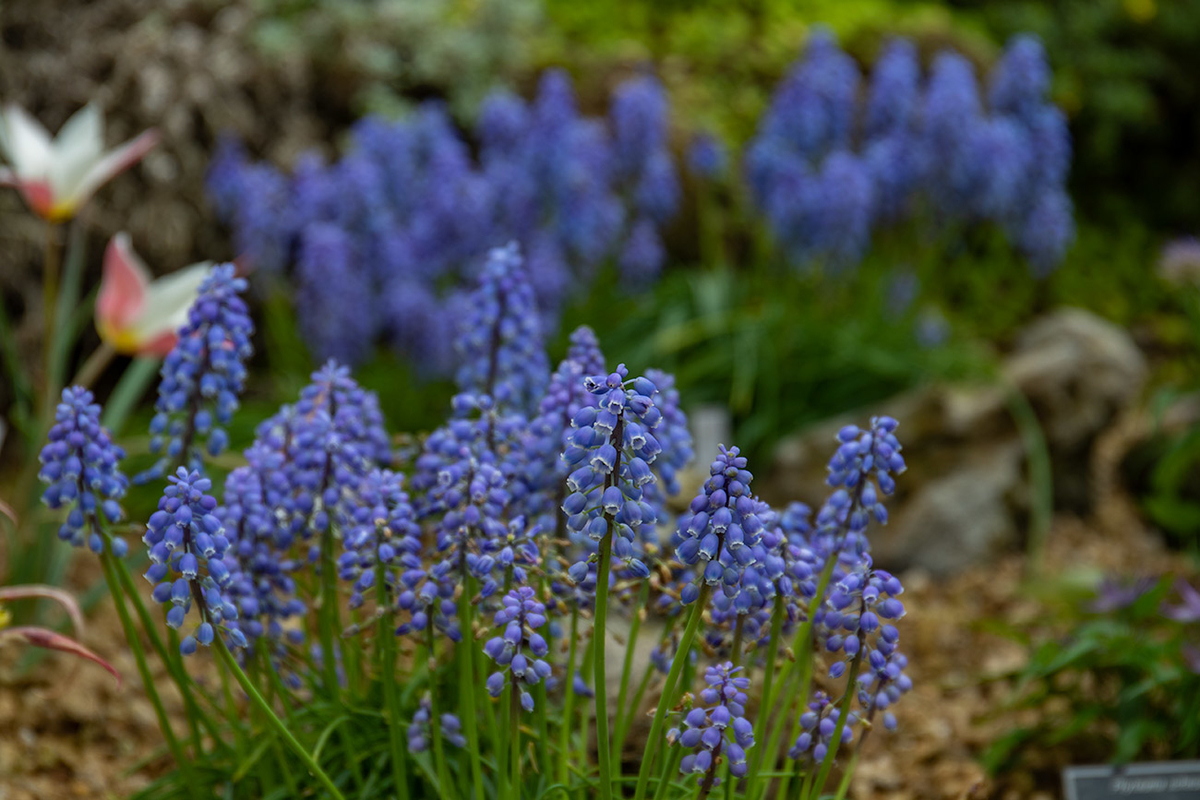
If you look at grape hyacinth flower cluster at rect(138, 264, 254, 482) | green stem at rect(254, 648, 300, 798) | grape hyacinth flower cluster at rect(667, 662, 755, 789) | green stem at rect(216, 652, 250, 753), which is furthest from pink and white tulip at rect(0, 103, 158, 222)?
grape hyacinth flower cluster at rect(667, 662, 755, 789)

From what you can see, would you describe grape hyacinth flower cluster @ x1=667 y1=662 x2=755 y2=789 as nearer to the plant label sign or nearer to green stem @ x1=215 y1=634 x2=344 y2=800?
green stem @ x1=215 y1=634 x2=344 y2=800

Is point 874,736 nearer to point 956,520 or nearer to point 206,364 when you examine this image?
point 956,520

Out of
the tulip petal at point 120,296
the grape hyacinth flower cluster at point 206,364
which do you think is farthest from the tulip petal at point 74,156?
the grape hyacinth flower cluster at point 206,364

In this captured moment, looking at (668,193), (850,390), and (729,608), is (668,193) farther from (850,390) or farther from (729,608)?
(729,608)

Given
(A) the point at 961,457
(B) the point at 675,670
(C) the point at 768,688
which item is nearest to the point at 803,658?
(C) the point at 768,688

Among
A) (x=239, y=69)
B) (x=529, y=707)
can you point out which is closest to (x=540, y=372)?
(x=529, y=707)

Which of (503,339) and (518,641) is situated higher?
(503,339)
